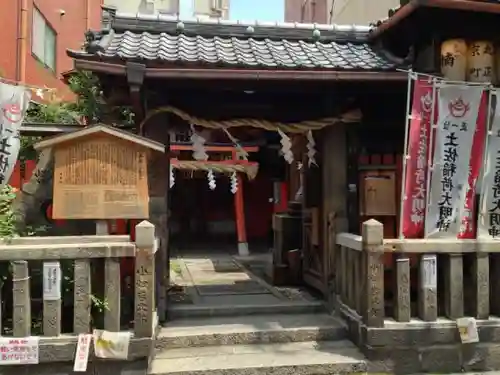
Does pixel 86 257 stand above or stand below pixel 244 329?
above

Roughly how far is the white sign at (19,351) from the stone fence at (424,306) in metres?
3.96

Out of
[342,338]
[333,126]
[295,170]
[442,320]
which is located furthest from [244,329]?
[295,170]

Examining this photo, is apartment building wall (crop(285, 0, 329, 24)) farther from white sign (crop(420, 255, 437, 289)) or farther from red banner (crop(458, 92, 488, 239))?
white sign (crop(420, 255, 437, 289))

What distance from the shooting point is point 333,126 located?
23.7ft

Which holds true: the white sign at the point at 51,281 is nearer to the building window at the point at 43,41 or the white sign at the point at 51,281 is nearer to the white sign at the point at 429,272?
the white sign at the point at 429,272

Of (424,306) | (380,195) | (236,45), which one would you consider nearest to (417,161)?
(380,195)

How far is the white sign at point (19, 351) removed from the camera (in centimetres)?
509

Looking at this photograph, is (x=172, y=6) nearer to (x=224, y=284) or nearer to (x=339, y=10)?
(x=339, y=10)

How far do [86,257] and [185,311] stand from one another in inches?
89.2

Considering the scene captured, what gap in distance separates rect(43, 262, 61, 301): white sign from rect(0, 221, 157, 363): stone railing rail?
0.06 meters

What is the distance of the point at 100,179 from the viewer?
5.77m

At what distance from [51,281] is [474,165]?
555 centimetres

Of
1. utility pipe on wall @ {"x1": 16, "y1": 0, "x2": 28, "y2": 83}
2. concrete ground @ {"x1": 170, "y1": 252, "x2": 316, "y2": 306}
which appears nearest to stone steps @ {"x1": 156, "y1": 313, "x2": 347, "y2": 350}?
concrete ground @ {"x1": 170, "y1": 252, "x2": 316, "y2": 306}

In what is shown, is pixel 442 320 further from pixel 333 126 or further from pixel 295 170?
pixel 295 170
